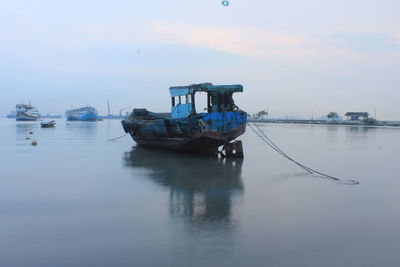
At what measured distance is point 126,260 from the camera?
5.27 meters

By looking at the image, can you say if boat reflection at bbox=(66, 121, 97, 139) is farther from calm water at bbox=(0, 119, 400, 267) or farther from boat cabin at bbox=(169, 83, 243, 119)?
calm water at bbox=(0, 119, 400, 267)

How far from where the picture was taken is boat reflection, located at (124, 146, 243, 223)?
803cm

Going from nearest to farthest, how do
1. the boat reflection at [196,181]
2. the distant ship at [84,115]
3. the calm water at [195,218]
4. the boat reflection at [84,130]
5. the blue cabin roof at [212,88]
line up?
the calm water at [195,218], the boat reflection at [196,181], the blue cabin roof at [212,88], the boat reflection at [84,130], the distant ship at [84,115]

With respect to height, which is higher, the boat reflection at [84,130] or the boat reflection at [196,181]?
the boat reflection at [196,181]

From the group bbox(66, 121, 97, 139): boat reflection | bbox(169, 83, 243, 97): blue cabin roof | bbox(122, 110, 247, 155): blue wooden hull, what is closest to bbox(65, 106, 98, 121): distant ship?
bbox(66, 121, 97, 139): boat reflection

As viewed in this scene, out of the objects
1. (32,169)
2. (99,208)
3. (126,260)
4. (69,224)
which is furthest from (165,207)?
(32,169)

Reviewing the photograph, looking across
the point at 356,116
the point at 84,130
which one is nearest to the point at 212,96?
the point at 84,130

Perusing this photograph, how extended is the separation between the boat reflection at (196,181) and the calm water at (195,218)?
0.12 feet

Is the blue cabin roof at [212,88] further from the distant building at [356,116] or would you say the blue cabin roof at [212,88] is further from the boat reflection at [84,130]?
the distant building at [356,116]

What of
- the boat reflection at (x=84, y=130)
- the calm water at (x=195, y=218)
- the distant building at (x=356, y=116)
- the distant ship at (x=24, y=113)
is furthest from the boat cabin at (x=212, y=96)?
the distant ship at (x=24, y=113)

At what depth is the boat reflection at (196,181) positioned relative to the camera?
8031mm

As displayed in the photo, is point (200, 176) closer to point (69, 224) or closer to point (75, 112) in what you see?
point (69, 224)

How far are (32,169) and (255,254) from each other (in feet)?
37.5

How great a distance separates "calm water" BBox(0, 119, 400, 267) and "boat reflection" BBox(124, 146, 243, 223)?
0.04 metres
